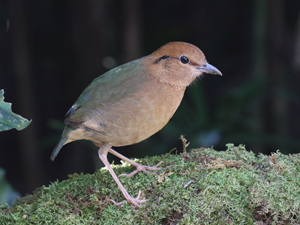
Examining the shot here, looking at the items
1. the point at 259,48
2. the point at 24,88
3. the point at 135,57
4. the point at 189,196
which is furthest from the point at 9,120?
the point at 259,48

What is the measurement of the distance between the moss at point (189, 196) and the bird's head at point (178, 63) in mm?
760

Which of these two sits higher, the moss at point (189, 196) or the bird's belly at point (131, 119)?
the bird's belly at point (131, 119)

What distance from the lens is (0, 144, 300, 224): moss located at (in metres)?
2.56

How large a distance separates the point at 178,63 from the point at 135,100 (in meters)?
0.58

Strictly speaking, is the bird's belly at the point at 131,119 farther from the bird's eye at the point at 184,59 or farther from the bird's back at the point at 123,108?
the bird's eye at the point at 184,59

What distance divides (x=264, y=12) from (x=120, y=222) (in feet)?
15.8

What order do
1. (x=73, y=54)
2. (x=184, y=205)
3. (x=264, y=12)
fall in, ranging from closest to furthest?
(x=184, y=205) → (x=264, y=12) → (x=73, y=54)

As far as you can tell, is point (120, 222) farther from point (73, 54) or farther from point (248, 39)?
point (248, 39)

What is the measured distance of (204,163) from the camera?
312 cm

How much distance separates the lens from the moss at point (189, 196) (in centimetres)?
256

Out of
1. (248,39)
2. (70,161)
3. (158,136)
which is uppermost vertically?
(248,39)

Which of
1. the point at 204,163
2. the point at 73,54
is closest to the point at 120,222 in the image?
the point at 204,163

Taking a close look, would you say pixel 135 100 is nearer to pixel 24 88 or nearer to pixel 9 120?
pixel 9 120

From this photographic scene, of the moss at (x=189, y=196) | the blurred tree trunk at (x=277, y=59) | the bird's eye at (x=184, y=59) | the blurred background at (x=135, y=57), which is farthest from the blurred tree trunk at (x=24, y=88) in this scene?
the blurred tree trunk at (x=277, y=59)
